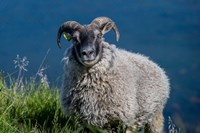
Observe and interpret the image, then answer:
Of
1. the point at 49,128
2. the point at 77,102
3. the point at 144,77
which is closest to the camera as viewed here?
the point at 49,128

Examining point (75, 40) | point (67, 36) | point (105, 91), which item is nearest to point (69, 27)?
point (67, 36)

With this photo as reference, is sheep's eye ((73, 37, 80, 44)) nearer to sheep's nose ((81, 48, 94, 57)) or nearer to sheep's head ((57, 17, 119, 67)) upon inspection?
sheep's head ((57, 17, 119, 67))

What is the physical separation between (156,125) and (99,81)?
2.07m

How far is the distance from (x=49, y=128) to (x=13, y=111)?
1028 mm

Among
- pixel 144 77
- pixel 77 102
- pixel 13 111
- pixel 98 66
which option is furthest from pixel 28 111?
pixel 144 77

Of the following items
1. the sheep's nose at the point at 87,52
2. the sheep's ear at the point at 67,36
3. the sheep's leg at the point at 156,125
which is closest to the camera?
the sheep's nose at the point at 87,52

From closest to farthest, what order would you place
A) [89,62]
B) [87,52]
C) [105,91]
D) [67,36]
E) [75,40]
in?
1. [87,52]
2. [89,62]
3. [75,40]
4. [105,91]
5. [67,36]

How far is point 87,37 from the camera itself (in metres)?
8.38

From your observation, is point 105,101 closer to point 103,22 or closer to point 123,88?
point 123,88

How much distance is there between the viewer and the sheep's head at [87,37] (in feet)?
27.0

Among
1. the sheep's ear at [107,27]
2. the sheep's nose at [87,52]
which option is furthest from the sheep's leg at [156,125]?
the sheep's nose at [87,52]

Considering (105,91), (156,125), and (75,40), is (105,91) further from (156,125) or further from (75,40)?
(156,125)

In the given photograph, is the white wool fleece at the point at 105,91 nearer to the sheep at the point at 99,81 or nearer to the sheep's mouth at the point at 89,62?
the sheep at the point at 99,81

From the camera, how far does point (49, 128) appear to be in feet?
26.8
